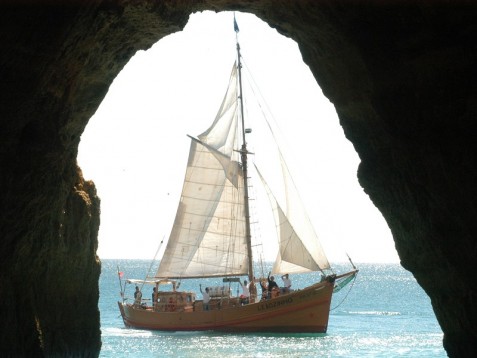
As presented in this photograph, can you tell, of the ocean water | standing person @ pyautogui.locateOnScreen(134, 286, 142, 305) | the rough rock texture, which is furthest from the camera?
standing person @ pyautogui.locateOnScreen(134, 286, 142, 305)

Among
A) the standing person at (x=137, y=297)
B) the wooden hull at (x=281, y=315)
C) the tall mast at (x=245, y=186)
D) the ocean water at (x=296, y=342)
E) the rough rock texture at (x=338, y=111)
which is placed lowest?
the ocean water at (x=296, y=342)

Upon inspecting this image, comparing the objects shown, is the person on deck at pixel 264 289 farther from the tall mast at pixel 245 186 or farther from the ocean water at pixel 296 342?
the ocean water at pixel 296 342

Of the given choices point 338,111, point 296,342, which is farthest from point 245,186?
point 338,111

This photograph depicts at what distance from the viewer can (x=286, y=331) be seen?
3503cm

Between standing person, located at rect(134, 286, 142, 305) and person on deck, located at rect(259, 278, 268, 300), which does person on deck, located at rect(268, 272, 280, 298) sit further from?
standing person, located at rect(134, 286, 142, 305)

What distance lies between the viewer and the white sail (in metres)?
38.1

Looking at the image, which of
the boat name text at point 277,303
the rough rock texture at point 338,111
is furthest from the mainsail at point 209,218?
the rough rock texture at point 338,111

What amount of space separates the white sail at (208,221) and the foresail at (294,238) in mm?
2426

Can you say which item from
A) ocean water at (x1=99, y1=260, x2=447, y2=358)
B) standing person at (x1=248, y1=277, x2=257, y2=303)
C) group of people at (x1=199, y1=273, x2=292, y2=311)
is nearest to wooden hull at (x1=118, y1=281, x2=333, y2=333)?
ocean water at (x1=99, y1=260, x2=447, y2=358)

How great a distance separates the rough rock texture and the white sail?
24593 millimetres

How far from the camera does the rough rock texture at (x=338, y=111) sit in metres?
8.91

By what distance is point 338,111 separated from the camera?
Answer: 1195cm

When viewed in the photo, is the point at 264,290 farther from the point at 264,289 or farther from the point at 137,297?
the point at 137,297

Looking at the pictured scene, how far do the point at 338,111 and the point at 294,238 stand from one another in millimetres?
24114
